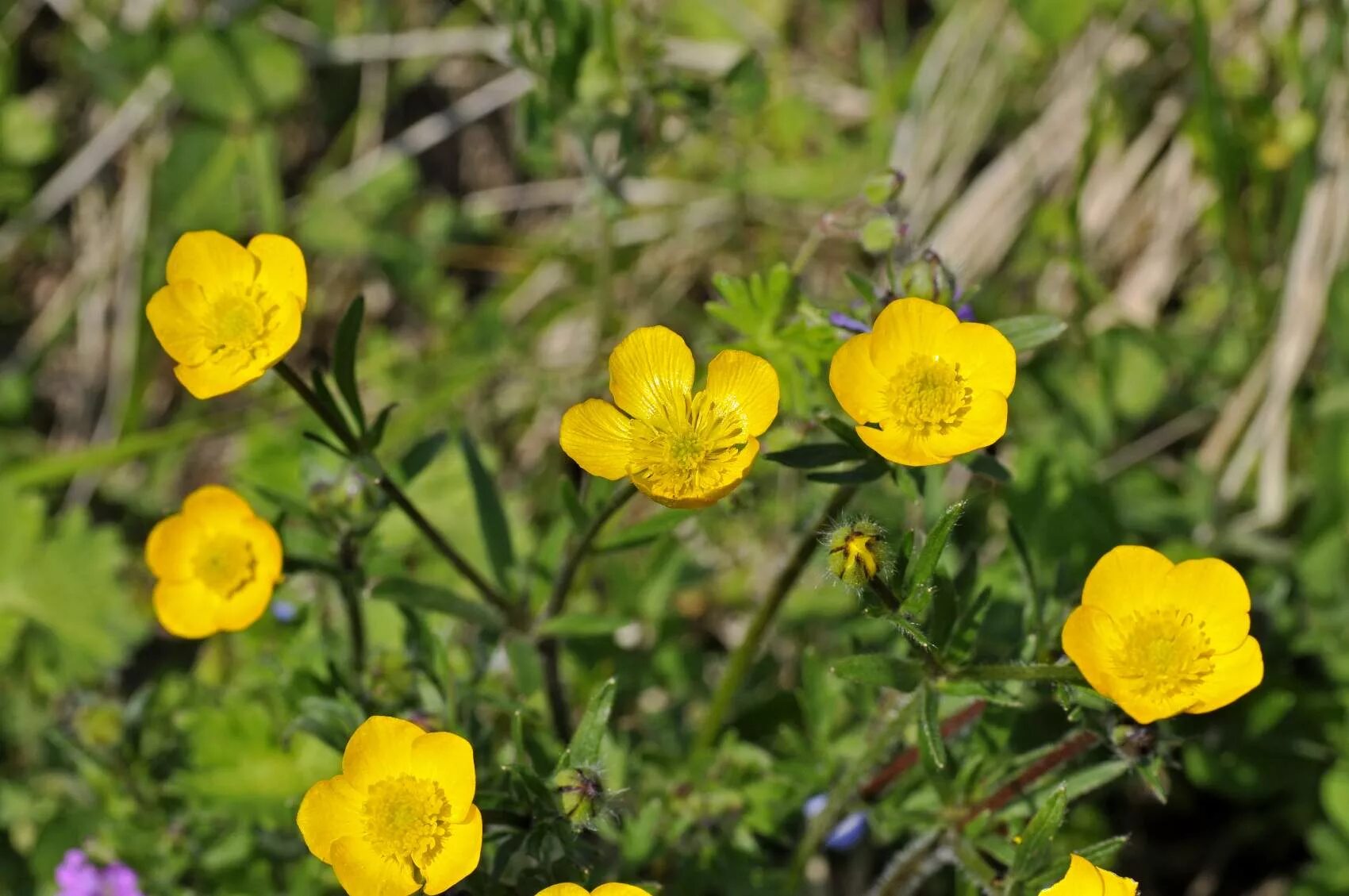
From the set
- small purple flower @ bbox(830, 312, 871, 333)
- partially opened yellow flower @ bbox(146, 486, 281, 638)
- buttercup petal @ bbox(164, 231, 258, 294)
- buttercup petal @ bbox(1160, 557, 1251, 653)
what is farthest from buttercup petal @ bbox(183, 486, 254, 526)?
buttercup petal @ bbox(1160, 557, 1251, 653)

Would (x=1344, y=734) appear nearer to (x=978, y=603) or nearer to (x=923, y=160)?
(x=978, y=603)

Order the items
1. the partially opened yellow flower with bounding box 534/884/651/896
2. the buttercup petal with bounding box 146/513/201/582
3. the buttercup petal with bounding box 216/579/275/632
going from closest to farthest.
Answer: the partially opened yellow flower with bounding box 534/884/651/896 → the buttercup petal with bounding box 216/579/275/632 → the buttercup petal with bounding box 146/513/201/582

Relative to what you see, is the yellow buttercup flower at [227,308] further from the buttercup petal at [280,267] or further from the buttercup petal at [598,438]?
the buttercup petal at [598,438]

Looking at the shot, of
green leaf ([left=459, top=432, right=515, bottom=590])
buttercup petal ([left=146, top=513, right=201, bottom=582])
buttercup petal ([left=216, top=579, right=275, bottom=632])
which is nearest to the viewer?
buttercup petal ([left=216, top=579, right=275, bottom=632])

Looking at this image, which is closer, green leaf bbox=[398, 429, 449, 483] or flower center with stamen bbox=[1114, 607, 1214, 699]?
flower center with stamen bbox=[1114, 607, 1214, 699]

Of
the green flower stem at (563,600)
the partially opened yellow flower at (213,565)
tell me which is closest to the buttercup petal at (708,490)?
the green flower stem at (563,600)

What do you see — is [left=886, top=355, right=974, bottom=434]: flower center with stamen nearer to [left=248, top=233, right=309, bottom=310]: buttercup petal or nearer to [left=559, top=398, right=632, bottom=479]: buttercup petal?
[left=559, top=398, right=632, bottom=479]: buttercup petal
